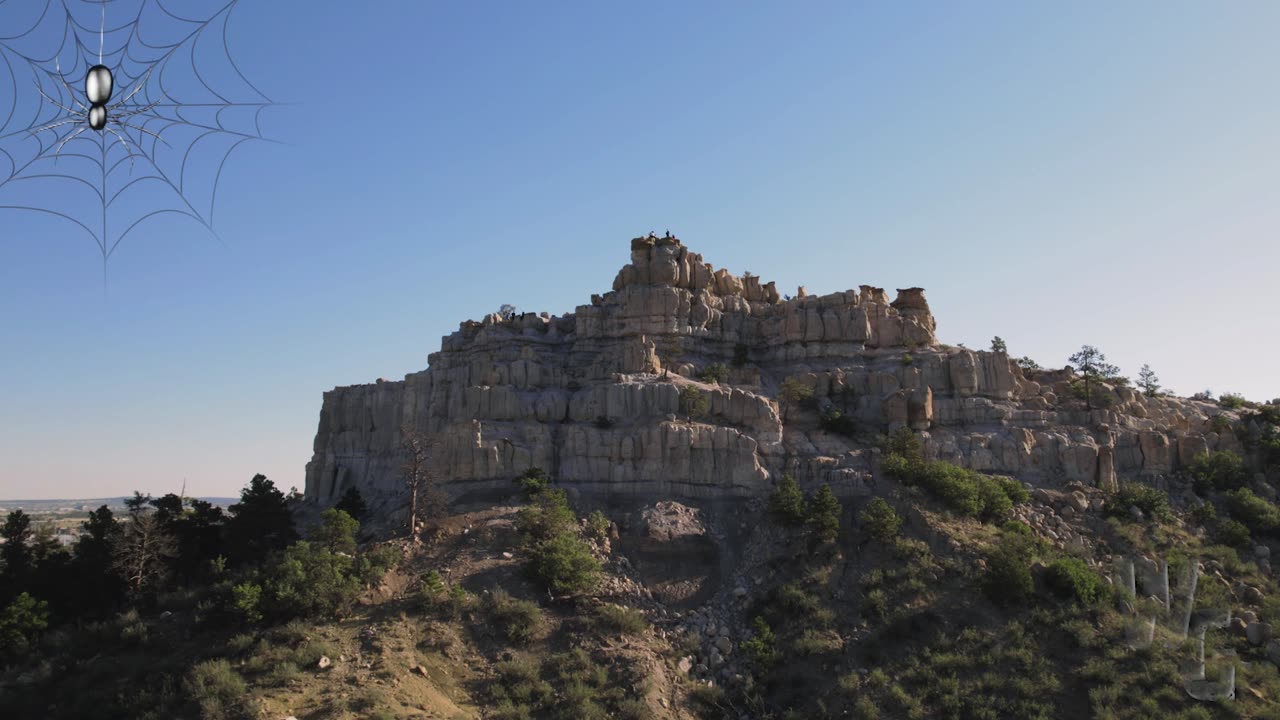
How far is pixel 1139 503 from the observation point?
45.6 m

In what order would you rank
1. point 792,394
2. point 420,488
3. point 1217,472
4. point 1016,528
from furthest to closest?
point 792,394, point 1217,472, point 420,488, point 1016,528

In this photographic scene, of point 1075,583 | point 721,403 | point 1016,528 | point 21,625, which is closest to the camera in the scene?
point 1075,583

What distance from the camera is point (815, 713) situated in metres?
32.6

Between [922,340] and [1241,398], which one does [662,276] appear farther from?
[1241,398]

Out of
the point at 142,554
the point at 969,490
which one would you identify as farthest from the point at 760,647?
the point at 142,554

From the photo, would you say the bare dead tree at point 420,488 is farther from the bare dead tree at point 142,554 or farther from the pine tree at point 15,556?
the pine tree at point 15,556

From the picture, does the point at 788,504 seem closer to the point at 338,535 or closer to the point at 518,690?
the point at 518,690

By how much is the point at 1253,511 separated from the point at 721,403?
30.3 metres

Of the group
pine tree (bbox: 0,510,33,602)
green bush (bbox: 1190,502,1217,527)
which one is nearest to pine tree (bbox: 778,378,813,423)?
green bush (bbox: 1190,502,1217,527)

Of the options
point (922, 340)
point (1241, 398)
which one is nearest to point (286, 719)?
point (922, 340)

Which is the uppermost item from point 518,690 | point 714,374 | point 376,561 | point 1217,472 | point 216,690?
point 714,374

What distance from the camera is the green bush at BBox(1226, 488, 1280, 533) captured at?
4530cm

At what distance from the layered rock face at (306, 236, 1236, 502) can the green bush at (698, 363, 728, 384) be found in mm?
571

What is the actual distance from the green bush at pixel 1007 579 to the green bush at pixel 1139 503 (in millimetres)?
10461
